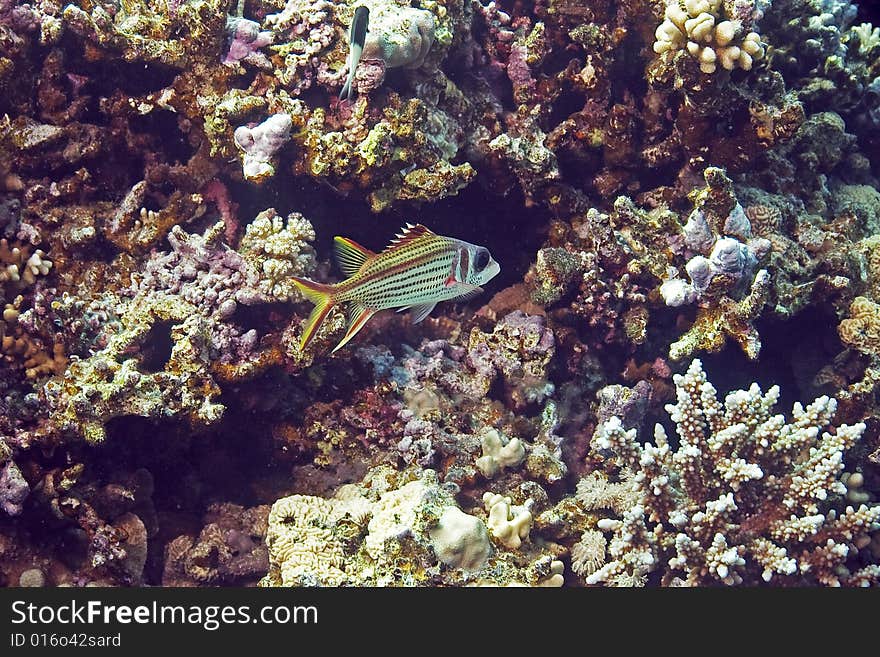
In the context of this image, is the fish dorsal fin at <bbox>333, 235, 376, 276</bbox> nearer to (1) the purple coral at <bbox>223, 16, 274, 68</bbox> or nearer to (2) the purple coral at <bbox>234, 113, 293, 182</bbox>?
(2) the purple coral at <bbox>234, 113, 293, 182</bbox>

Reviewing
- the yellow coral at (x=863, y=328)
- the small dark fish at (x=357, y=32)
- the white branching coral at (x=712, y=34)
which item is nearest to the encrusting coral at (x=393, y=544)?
the small dark fish at (x=357, y=32)

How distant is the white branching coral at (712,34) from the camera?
4.24 m

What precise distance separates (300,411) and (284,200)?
61.5 inches

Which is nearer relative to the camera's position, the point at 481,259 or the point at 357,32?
the point at 481,259

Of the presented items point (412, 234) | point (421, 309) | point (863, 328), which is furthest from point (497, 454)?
point (863, 328)

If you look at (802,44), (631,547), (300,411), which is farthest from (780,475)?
(802,44)

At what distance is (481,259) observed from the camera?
3.31 m

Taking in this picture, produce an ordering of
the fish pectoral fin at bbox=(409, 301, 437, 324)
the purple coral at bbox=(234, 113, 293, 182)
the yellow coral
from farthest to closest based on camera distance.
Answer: the yellow coral → the purple coral at bbox=(234, 113, 293, 182) → the fish pectoral fin at bbox=(409, 301, 437, 324)

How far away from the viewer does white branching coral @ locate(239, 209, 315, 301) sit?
13.3 feet

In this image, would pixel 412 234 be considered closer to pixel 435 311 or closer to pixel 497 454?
pixel 497 454

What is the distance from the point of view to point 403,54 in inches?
167

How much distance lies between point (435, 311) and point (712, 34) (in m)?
2.86

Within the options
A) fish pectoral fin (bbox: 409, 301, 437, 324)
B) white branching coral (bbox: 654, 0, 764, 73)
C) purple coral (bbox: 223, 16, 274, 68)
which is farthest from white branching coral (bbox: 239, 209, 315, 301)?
white branching coral (bbox: 654, 0, 764, 73)

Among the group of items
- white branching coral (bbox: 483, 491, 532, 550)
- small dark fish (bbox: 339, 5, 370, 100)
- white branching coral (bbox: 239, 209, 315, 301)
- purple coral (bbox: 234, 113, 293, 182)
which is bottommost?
white branching coral (bbox: 483, 491, 532, 550)
